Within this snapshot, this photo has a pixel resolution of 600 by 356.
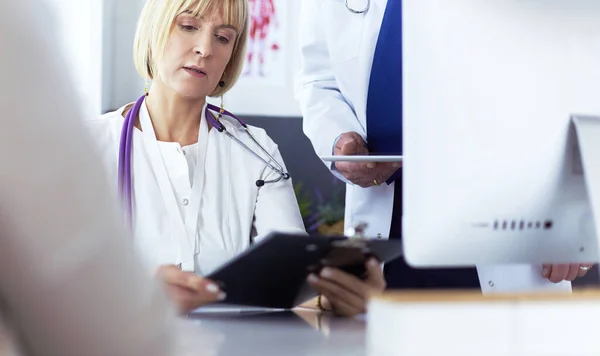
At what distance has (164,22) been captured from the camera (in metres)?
1.77

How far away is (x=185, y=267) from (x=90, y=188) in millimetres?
1148

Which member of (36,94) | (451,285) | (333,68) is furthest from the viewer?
(333,68)

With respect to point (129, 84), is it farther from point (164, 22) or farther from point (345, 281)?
point (345, 281)

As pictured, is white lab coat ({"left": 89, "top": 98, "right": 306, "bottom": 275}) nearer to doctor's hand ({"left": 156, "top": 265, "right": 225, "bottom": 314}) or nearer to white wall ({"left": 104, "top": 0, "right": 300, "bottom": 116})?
doctor's hand ({"left": 156, "top": 265, "right": 225, "bottom": 314})

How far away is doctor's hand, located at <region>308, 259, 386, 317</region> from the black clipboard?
0.05 ft

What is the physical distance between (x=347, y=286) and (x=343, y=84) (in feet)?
2.84

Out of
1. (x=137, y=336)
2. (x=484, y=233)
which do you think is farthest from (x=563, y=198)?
(x=137, y=336)

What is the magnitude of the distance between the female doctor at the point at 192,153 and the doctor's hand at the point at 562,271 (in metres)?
0.56

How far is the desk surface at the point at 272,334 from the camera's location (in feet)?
2.94

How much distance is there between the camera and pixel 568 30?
0.87m

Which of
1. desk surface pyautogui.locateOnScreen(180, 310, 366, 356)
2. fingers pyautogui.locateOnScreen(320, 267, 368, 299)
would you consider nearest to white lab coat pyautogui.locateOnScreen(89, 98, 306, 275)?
desk surface pyautogui.locateOnScreen(180, 310, 366, 356)

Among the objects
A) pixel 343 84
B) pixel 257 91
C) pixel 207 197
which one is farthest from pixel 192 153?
pixel 257 91

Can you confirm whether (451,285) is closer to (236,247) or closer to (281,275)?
(236,247)

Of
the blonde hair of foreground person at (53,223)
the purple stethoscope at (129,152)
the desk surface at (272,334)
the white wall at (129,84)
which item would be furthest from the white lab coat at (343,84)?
the white wall at (129,84)
